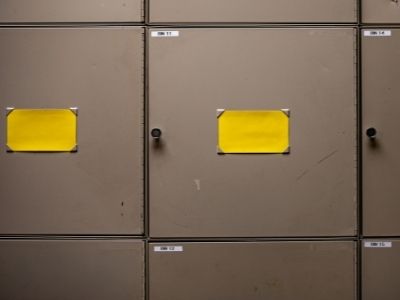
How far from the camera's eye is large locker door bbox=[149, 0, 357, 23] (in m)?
0.99

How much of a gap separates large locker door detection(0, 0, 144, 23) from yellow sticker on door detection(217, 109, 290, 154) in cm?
49

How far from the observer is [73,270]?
990 mm

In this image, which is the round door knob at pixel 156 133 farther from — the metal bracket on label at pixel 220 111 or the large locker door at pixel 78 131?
the metal bracket on label at pixel 220 111

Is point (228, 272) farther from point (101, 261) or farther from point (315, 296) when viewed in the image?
point (101, 261)

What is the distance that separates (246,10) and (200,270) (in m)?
0.93

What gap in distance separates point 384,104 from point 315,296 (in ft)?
2.35

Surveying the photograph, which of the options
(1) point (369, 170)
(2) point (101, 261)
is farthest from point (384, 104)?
(2) point (101, 261)

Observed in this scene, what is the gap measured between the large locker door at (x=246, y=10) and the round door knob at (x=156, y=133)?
1.26ft

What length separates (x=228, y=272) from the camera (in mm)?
989

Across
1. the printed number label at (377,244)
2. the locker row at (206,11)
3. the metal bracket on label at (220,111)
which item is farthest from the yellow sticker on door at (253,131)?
the printed number label at (377,244)

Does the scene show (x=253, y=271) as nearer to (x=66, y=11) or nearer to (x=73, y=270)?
(x=73, y=270)

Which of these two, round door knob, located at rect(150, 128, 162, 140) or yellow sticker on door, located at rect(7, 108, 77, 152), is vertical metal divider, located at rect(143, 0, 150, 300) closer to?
round door knob, located at rect(150, 128, 162, 140)

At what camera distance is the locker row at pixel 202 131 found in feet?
3.22

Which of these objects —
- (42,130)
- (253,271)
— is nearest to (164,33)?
(42,130)
